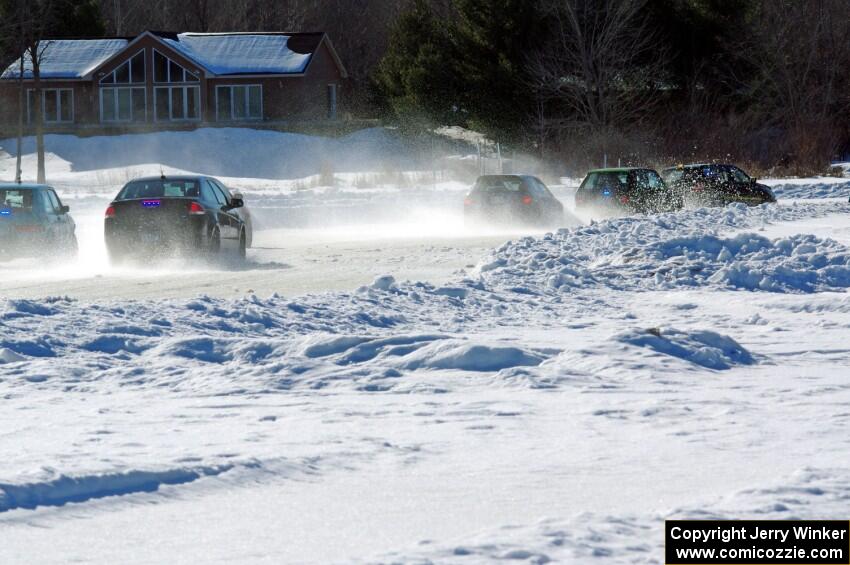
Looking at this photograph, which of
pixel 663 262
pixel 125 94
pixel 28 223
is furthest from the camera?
pixel 125 94

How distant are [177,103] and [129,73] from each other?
282cm

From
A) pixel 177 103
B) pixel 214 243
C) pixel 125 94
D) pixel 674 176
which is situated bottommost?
pixel 214 243

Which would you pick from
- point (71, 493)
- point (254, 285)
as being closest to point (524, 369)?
point (71, 493)

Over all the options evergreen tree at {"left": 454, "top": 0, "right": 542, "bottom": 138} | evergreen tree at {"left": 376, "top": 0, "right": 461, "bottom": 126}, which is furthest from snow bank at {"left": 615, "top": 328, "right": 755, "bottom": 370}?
evergreen tree at {"left": 376, "top": 0, "right": 461, "bottom": 126}

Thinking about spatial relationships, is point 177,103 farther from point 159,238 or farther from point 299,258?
point 159,238

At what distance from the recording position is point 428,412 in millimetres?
8828

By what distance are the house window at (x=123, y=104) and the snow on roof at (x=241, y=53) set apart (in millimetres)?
3298

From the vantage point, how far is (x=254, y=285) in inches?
680

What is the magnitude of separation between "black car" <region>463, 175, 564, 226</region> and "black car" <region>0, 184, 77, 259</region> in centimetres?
1093

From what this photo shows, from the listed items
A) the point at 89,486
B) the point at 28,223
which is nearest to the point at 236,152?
the point at 28,223

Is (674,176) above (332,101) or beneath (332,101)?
beneath

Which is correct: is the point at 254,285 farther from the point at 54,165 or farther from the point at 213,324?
the point at 54,165

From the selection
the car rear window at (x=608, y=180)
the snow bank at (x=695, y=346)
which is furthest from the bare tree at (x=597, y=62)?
the snow bank at (x=695, y=346)

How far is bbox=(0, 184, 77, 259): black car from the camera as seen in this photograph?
2067 centimetres
